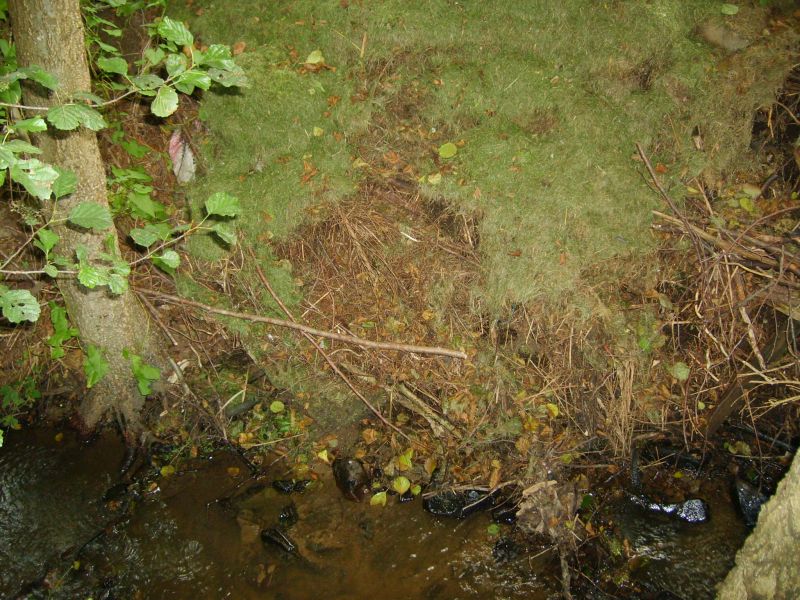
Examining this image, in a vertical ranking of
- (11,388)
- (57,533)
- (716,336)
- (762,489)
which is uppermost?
(716,336)

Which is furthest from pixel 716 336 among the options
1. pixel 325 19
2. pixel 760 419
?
pixel 325 19

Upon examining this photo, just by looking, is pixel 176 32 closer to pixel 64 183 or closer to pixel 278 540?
pixel 64 183

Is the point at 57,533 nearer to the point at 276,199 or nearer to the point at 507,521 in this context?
the point at 276,199

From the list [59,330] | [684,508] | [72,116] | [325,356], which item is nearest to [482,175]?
[325,356]

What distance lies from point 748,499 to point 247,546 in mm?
3630

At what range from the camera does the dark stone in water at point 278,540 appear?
3.43 m

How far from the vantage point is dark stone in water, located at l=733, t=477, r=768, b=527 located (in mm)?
3598

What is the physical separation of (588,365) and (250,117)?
3.27 meters

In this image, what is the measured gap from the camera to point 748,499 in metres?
3.65

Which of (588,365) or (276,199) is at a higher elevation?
(276,199)

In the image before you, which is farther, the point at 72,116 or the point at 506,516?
the point at 506,516

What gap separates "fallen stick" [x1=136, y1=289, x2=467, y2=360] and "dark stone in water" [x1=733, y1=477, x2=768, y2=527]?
2.23 meters

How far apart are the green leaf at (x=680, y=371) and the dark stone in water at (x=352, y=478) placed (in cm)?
250

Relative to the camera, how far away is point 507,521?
11.8 ft
